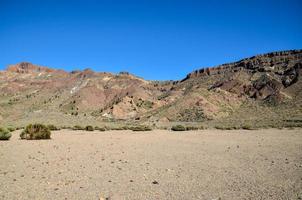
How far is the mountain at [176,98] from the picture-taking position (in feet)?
209

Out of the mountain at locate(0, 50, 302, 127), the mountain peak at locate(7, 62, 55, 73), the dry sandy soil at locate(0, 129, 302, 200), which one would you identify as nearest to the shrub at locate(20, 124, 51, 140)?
the dry sandy soil at locate(0, 129, 302, 200)

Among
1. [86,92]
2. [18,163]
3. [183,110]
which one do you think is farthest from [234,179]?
[86,92]

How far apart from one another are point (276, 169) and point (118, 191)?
233 inches

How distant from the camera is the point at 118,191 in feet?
28.0

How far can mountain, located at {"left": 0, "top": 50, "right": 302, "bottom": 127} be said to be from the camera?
63719mm

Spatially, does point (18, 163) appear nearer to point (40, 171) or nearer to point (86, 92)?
point (40, 171)

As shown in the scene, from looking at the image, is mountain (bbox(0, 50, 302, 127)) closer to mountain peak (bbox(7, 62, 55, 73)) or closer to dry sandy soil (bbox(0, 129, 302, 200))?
dry sandy soil (bbox(0, 129, 302, 200))

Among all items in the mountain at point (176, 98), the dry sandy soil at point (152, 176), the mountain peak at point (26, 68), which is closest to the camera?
the dry sandy soil at point (152, 176)

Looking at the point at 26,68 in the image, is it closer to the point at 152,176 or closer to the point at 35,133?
the point at 35,133

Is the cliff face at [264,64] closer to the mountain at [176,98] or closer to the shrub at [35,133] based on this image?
the mountain at [176,98]

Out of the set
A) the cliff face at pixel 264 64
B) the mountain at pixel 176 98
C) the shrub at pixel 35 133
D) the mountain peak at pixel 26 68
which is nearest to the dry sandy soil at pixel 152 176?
the shrub at pixel 35 133

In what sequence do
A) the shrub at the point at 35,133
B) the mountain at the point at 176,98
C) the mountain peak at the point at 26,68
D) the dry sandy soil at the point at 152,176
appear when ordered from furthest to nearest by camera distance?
the mountain peak at the point at 26,68, the mountain at the point at 176,98, the shrub at the point at 35,133, the dry sandy soil at the point at 152,176

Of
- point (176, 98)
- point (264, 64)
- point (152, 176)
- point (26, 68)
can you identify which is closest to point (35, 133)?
point (152, 176)

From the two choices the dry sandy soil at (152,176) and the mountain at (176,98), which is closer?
the dry sandy soil at (152,176)
